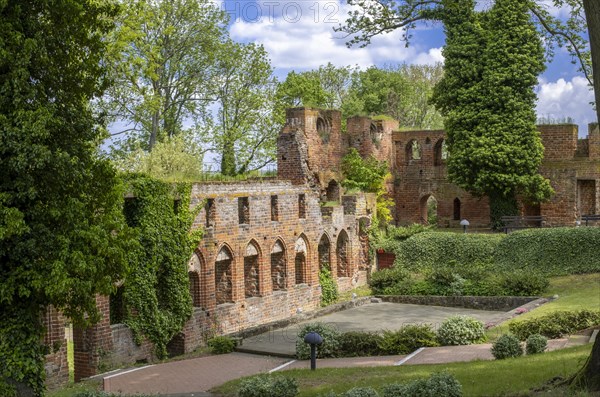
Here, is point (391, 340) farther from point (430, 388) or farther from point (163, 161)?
point (163, 161)

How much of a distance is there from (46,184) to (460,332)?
38.9 feet

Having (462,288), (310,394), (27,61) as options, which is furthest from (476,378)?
(462,288)

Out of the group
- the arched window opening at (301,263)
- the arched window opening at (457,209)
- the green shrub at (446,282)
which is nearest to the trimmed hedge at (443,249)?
A: the green shrub at (446,282)

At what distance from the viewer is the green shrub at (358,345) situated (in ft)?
64.7

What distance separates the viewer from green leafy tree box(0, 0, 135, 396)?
460 inches

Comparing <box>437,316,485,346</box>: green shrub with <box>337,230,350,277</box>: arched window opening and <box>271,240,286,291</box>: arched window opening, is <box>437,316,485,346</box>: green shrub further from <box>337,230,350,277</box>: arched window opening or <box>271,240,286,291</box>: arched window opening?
<box>337,230,350,277</box>: arched window opening

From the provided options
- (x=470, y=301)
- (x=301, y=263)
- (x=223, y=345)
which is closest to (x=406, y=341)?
(x=223, y=345)

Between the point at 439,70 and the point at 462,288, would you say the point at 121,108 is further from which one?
the point at 439,70

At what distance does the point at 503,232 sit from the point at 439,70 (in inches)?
1187

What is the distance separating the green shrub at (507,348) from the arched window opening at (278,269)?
13.0 m

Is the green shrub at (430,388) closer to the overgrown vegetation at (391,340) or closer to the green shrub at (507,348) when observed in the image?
the green shrub at (507,348)

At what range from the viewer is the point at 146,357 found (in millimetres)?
21406

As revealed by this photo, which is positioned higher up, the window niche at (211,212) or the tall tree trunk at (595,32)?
the tall tree trunk at (595,32)

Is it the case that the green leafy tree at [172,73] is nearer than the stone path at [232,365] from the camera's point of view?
No
